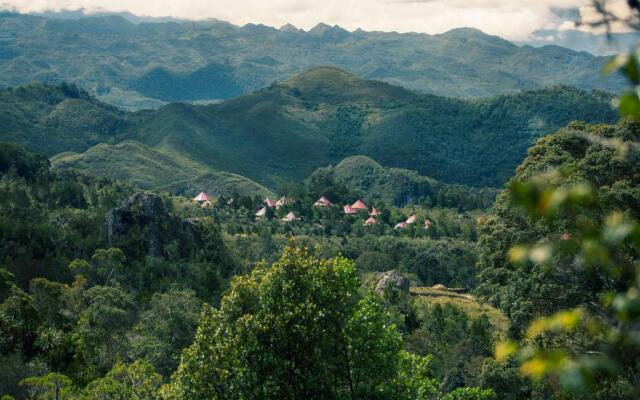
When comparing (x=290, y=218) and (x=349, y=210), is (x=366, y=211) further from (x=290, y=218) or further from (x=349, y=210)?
(x=290, y=218)

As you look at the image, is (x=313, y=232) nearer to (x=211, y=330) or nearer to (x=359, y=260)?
(x=359, y=260)

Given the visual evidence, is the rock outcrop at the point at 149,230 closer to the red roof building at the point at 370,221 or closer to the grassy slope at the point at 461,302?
the grassy slope at the point at 461,302

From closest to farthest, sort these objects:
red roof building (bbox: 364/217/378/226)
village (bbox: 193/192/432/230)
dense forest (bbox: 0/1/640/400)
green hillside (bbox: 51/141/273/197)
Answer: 1. dense forest (bbox: 0/1/640/400)
2. red roof building (bbox: 364/217/378/226)
3. village (bbox: 193/192/432/230)
4. green hillside (bbox: 51/141/273/197)

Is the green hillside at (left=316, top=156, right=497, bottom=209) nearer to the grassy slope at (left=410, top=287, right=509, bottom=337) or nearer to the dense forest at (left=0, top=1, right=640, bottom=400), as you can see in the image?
the dense forest at (left=0, top=1, right=640, bottom=400)

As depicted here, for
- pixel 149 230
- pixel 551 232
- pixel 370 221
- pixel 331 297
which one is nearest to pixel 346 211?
pixel 370 221

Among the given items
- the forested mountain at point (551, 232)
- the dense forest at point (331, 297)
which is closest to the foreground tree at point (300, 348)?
the dense forest at point (331, 297)

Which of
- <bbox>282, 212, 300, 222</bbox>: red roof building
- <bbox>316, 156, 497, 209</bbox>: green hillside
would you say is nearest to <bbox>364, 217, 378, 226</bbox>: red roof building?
<bbox>282, 212, 300, 222</bbox>: red roof building

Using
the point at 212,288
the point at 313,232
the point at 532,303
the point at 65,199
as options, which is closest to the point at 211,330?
the point at 532,303
